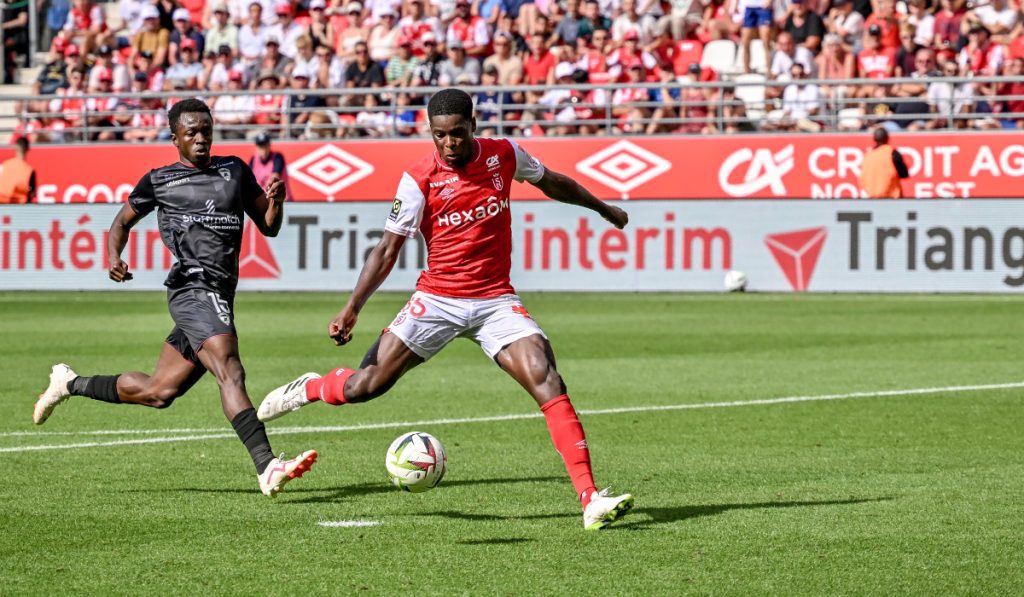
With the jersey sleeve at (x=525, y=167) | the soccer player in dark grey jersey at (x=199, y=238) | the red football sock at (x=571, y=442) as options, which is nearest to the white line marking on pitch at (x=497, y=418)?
the soccer player in dark grey jersey at (x=199, y=238)

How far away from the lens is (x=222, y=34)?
105 feet

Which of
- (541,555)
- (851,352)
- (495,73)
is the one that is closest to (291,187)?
(495,73)

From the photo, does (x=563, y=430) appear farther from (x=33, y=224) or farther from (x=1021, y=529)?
(x=33, y=224)

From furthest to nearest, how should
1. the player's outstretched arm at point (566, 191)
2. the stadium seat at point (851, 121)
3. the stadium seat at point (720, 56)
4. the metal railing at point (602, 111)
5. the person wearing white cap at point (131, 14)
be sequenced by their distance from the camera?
1. the person wearing white cap at point (131, 14)
2. the stadium seat at point (720, 56)
3. the stadium seat at point (851, 121)
4. the metal railing at point (602, 111)
5. the player's outstretched arm at point (566, 191)

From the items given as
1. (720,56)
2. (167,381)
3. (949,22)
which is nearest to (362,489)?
(167,381)

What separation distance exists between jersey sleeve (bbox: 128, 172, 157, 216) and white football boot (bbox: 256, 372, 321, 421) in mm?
1244

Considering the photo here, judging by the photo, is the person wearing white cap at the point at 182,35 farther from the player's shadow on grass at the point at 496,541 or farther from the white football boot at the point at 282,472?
the player's shadow on grass at the point at 496,541

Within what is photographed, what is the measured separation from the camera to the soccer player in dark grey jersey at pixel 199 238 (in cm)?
855

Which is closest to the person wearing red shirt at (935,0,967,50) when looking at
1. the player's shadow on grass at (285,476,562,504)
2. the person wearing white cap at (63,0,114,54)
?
the person wearing white cap at (63,0,114,54)

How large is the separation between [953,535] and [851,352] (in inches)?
359

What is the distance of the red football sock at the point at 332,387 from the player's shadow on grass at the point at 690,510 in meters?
1.65

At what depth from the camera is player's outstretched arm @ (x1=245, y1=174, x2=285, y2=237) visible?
848cm

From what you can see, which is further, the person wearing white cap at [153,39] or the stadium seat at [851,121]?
the person wearing white cap at [153,39]

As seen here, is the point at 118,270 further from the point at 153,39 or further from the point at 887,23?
the point at 153,39
